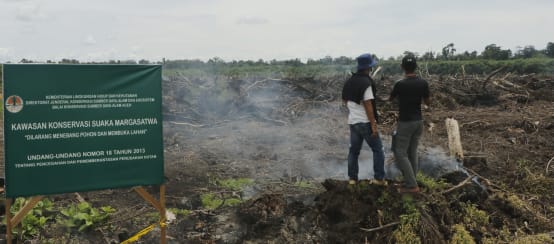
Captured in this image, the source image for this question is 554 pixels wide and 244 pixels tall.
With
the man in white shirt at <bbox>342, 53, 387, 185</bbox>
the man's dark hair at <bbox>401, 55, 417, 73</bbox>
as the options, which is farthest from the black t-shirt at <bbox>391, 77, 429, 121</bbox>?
the man in white shirt at <bbox>342, 53, 387, 185</bbox>

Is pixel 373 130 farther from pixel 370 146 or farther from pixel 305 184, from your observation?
pixel 305 184

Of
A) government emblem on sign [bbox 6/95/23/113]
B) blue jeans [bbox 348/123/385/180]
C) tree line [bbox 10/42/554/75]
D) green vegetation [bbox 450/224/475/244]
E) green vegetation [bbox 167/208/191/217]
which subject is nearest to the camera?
government emblem on sign [bbox 6/95/23/113]

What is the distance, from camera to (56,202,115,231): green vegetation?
5.08 meters

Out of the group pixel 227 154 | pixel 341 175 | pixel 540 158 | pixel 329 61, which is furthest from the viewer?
pixel 329 61

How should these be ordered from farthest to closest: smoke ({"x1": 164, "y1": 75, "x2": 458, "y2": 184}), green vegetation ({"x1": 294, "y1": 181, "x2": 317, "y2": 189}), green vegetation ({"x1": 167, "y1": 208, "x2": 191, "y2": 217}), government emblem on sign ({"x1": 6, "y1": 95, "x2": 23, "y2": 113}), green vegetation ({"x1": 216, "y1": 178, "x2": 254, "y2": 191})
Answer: smoke ({"x1": 164, "y1": 75, "x2": 458, "y2": 184}) < green vegetation ({"x1": 216, "y1": 178, "x2": 254, "y2": 191}) < green vegetation ({"x1": 294, "y1": 181, "x2": 317, "y2": 189}) < green vegetation ({"x1": 167, "y1": 208, "x2": 191, "y2": 217}) < government emblem on sign ({"x1": 6, "y1": 95, "x2": 23, "y2": 113})

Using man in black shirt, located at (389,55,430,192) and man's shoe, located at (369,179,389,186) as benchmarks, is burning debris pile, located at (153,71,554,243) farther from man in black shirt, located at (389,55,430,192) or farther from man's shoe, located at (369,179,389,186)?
man in black shirt, located at (389,55,430,192)

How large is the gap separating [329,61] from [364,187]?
25.8m

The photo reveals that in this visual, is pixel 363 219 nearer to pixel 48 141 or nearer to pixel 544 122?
→ pixel 48 141

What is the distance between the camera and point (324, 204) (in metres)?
5.55

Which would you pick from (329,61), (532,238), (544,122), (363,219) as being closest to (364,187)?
(363,219)

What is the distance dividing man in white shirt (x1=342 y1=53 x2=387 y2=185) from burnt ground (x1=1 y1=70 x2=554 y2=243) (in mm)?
319

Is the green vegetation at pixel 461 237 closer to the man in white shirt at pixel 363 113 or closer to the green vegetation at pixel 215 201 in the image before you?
the man in white shirt at pixel 363 113

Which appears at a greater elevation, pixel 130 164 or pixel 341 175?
pixel 130 164

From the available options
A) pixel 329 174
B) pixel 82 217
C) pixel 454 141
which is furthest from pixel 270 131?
pixel 82 217
